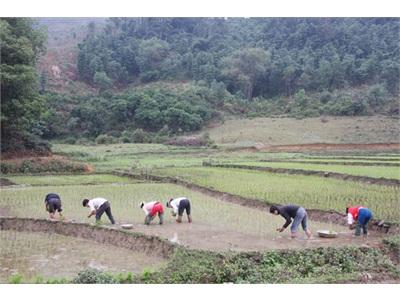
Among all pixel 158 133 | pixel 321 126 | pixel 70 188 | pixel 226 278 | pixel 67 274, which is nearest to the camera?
pixel 226 278

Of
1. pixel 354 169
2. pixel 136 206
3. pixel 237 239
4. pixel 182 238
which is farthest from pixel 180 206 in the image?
pixel 354 169

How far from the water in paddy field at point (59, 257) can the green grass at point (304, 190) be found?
6765 millimetres

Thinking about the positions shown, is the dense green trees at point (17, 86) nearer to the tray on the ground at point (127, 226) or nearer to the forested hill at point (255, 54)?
the tray on the ground at point (127, 226)

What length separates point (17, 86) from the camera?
94.1ft

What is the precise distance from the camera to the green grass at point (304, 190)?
16.2 m

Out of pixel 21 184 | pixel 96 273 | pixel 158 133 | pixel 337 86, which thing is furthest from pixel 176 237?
pixel 337 86

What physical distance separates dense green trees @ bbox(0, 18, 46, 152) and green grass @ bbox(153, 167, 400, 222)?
9077 millimetres

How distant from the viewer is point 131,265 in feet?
36.5

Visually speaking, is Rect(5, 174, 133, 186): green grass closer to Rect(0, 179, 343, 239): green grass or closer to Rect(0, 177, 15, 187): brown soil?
Rect(0, 177, 15, 187): brown soil

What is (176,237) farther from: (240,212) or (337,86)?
(337,86)

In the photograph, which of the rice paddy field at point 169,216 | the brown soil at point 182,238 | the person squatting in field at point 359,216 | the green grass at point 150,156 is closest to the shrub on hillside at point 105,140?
the green grass at point 150,156

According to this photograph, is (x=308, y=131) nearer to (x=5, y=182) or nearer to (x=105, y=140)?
(x=105, y=140)

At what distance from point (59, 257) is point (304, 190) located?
1069 cm

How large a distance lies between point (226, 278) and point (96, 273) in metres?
2.40
